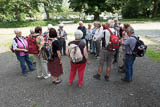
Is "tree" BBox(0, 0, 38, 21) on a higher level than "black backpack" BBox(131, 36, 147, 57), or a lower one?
higher

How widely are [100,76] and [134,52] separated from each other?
1.45m

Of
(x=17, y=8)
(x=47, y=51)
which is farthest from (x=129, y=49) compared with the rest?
(x=17, y=8)

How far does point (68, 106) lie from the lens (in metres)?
3.19

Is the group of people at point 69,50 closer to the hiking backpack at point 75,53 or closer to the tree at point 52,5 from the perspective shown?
the hiking backpack at point 75,53

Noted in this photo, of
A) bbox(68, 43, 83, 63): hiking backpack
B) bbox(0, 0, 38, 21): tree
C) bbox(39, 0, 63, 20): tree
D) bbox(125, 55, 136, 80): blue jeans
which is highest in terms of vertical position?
bbox(39, 0, 63, 20): tree

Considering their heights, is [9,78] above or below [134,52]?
below

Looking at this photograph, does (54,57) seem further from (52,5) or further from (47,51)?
(52,5)

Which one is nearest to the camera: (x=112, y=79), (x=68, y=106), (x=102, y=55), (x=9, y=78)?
(x=68, y=106)

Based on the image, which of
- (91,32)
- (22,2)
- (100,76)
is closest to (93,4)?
(22,2)

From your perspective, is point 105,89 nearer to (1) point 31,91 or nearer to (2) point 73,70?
(2) point 73,70

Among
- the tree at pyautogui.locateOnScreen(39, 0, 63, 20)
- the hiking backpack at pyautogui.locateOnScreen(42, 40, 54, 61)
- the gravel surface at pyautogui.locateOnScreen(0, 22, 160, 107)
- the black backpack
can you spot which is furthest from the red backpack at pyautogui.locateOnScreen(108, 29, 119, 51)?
the tree at pyautogui.locateOnScreen(39, 0, 63, 20)

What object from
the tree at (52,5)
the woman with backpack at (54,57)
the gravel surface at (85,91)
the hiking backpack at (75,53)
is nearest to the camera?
the gravel surface at (85,91)

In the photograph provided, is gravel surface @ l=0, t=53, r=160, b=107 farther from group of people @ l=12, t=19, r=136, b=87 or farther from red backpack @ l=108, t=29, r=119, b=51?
red backpack @ l=108, t=29, r=119, b=51

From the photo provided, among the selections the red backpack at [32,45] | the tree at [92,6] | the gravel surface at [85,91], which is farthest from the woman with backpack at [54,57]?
the tree at [92,6]
